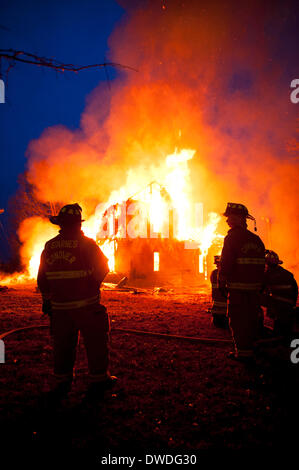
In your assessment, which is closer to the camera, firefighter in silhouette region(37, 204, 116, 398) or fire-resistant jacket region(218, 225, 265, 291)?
firefighter in silhouette region(37, 204, 116, 398)

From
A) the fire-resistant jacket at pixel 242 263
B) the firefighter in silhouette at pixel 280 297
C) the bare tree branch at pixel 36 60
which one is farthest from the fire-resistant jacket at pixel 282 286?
the bare tree branch at pixel 36 60

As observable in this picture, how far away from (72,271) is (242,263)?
259 cm

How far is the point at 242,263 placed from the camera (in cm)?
447

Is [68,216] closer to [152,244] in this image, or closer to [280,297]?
[280,297]

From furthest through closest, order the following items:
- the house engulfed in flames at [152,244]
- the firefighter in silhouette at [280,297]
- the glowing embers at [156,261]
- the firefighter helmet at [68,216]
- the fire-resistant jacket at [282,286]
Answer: the glowing embers at [156,261], the house engulfed in flames at [152,244], the fire-resistant jacket at [282,286], the firefighter in silhouette at [280,297], the firefighter helmet at [68,216]

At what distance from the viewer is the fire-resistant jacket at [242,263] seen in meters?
4.43

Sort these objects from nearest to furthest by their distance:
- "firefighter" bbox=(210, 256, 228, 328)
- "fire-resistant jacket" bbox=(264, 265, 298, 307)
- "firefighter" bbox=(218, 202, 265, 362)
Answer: "firefighter" bbox=(218, 202, 265, 362), "fire-resistant jacket" bbox=(264, 265, 298, 307), "firefighter" bbox=(210, 256, 228, 328)

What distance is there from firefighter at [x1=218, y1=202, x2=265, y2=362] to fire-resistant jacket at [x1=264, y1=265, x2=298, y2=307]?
165 centimetres

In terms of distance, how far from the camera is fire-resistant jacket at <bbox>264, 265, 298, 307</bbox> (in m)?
5.93

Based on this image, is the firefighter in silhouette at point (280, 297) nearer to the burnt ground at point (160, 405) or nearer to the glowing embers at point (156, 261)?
the burnt ground at point (160, 405)

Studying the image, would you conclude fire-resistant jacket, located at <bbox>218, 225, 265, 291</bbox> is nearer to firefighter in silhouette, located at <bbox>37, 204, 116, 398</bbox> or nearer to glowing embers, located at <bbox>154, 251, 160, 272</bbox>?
firefighter in silhouette, located at <bbox>37, 204, 116, 398</bbox>

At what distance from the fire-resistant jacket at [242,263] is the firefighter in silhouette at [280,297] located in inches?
55.7

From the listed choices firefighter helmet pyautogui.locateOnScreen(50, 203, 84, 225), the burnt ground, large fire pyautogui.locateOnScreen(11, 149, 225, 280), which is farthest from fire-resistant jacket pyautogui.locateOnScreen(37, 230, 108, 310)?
large fire pyautogui.locateOnScreen(11, 149, 225, 280)

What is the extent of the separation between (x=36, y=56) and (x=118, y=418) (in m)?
3.77
